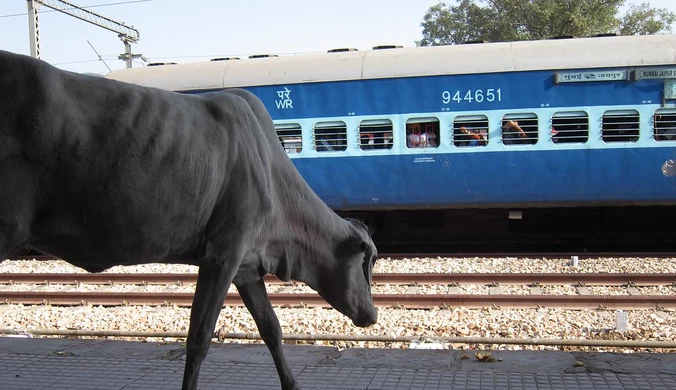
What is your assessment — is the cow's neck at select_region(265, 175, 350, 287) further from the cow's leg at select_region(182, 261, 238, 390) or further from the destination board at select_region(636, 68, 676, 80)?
the destination board at select_region(636, 68, 676, 80)

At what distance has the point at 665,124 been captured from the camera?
11914 mm

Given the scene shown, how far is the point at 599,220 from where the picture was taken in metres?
14.2

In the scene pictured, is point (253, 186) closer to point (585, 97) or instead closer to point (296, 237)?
point (296, 237)

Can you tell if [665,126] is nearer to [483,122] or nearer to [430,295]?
[483,122]

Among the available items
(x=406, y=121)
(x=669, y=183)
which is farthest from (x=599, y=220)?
(x=406, y=121)

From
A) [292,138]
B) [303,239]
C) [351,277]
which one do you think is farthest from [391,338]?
[292,138]

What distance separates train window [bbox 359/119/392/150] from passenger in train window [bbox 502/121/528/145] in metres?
1.98

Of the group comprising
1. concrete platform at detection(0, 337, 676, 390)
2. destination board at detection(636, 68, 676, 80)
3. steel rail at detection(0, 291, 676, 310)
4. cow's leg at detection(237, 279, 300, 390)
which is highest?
destination board at detection(636, 68, 676, 80)

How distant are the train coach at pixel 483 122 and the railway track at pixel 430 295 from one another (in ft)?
9.69

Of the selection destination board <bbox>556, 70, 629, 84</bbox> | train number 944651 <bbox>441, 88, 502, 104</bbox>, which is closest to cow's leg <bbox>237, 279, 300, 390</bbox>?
train number 944651 <bbox>441, 88, 502, 104</bbox>

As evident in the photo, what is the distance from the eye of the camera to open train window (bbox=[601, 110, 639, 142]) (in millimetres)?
12000

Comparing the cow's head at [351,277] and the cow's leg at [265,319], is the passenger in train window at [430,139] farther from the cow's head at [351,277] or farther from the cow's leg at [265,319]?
the cow's leg at [265,319]

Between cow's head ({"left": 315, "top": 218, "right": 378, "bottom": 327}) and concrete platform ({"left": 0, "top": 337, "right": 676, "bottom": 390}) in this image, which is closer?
cow's head ({"left": 315, "top": 218, "right": 378, "bottom": 327})

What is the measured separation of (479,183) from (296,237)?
891 cm
